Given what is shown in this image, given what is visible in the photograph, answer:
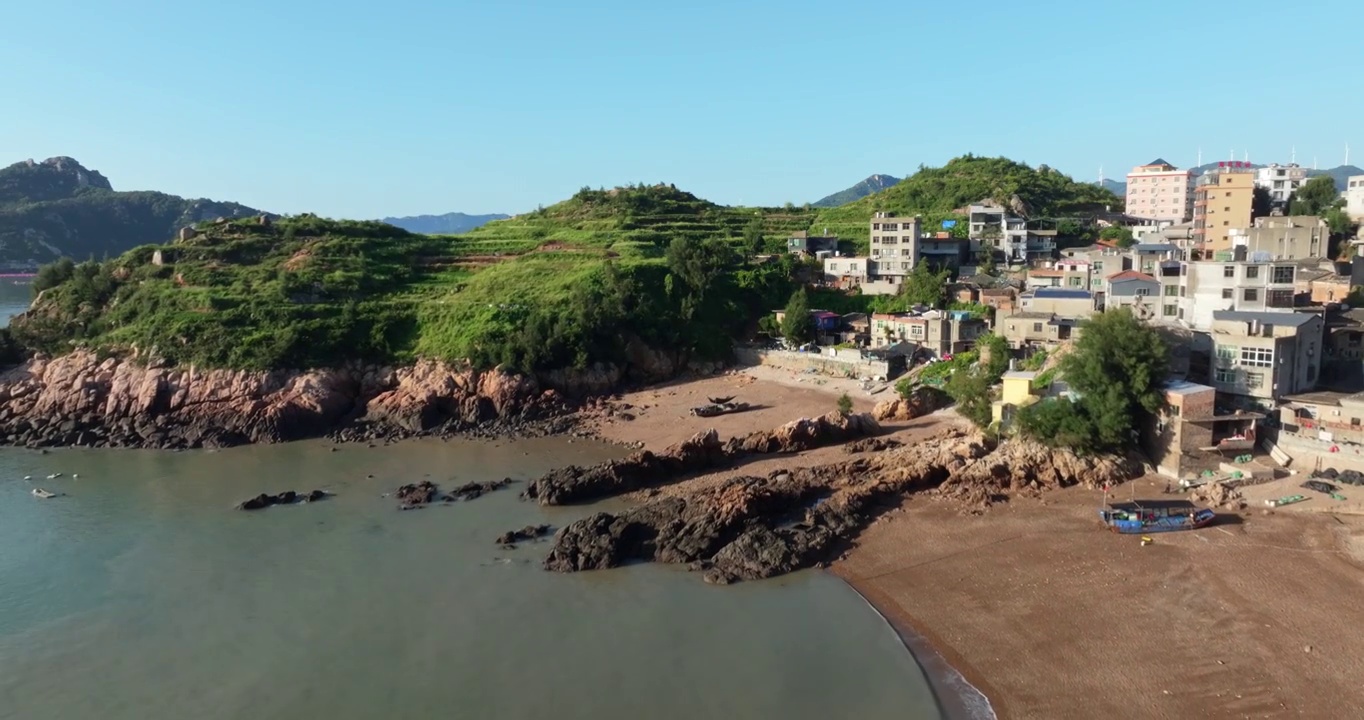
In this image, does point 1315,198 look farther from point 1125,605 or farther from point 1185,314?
point 1125,605

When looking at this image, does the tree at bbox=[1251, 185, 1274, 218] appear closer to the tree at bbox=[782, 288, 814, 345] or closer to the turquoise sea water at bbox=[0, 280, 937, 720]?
the tree at bbox=[782, 288, 814, 345]

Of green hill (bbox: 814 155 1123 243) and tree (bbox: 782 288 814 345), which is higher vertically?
green hill (bbox: 814 155 1123 243)

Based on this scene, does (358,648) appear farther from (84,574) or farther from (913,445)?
(913,445)

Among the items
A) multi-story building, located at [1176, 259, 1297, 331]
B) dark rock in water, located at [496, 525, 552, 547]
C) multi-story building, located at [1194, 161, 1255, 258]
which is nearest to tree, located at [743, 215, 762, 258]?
multi-story building, located at [1194, 161, 1255, 258]

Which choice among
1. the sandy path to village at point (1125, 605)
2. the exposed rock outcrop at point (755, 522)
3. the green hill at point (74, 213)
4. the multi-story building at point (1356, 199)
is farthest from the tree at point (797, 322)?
the green hill at point (74, 213)

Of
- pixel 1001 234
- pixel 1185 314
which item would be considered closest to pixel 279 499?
pixel 1185 314
